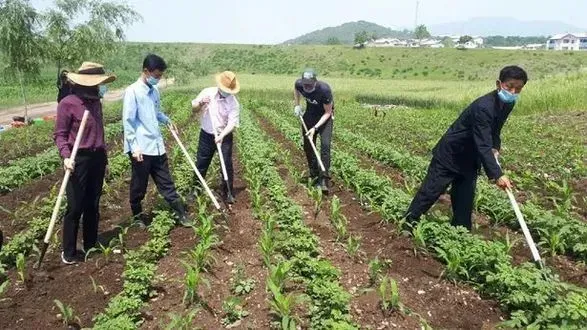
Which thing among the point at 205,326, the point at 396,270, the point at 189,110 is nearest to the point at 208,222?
the point at 205,326

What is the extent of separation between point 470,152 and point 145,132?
3.60 m

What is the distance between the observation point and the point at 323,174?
313 inches

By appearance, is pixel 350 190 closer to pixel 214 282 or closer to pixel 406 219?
pixel 406 219

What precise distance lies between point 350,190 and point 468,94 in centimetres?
2076

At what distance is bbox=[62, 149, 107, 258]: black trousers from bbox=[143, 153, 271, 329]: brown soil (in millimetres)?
922

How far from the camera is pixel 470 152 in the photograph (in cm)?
545

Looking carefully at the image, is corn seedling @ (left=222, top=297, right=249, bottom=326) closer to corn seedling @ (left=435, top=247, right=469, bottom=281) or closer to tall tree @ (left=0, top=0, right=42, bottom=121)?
corn seedling @ (left=435, top=247, right=469, bottom=281)

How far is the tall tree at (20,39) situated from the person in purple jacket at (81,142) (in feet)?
51.7

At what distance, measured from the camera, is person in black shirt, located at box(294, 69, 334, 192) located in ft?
25.3

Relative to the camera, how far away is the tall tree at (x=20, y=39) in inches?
719

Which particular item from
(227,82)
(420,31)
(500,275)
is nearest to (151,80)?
(227,82)

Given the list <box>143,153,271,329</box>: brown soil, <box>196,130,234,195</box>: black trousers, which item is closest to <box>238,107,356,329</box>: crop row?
<box>143,153,271,329</box>: brown soil

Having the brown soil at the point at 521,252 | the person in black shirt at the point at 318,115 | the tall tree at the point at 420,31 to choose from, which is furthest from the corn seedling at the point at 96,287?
the tall tree at the point at 420,31

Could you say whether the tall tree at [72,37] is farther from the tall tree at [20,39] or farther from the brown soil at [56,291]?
the brown soil at [56,291]
